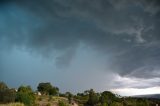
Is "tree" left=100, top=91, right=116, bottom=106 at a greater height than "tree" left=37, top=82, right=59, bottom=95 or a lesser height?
lesser

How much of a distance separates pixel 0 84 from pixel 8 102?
24774 millimetres

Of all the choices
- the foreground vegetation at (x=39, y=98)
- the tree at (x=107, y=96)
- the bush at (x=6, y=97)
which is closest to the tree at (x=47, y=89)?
the foreground vegetation at (x=39, y=98)

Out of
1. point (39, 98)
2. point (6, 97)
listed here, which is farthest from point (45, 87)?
point (6, 97)

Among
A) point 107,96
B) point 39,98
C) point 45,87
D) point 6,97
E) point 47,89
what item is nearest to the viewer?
point 6,97

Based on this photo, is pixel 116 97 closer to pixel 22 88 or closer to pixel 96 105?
pixel 96 105

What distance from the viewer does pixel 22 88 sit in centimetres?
12388

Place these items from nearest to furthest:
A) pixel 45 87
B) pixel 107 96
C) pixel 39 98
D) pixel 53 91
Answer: pixel 39 98 → pixel 45 87 → pixel 53 91 → pixel 107 96

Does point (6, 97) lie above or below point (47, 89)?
below

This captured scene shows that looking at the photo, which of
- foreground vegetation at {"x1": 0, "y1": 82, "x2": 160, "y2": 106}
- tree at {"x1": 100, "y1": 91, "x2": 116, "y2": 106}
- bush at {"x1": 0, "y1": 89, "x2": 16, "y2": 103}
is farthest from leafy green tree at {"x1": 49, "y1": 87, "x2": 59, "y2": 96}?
bush at {"x1": 0, "y1": 89, "x2": 16, "y2": 103}

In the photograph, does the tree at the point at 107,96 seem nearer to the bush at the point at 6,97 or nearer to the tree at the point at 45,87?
the tree at the point at 45,87

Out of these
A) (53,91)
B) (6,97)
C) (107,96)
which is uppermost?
(53,91)

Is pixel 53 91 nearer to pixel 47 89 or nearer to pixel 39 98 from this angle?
pixel 47 89

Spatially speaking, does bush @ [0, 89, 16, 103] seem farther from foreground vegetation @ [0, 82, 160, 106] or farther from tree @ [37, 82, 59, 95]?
tree @ [37, 82, 59, 95]

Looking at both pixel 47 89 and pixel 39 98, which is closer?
pixel 39 98
